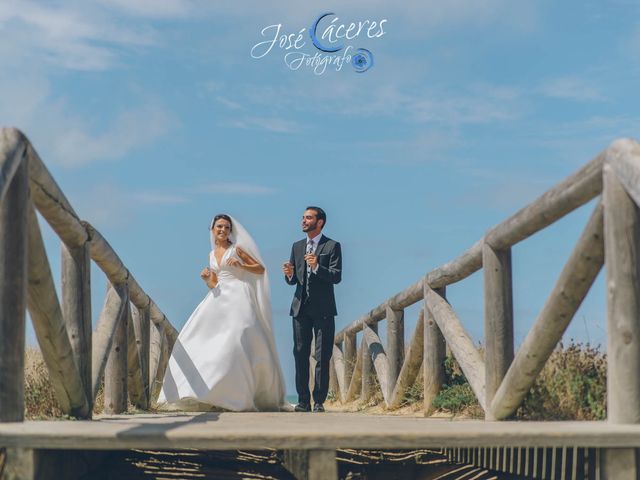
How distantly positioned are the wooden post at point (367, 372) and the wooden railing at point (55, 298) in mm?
4203

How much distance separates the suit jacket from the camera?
10297 mm

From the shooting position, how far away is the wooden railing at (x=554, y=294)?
16.7 feet

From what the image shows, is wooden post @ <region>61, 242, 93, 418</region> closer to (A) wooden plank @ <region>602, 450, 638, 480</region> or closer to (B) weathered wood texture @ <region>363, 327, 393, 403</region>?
(A) wooden plank @ <region>602, 450, 638, 480</region>

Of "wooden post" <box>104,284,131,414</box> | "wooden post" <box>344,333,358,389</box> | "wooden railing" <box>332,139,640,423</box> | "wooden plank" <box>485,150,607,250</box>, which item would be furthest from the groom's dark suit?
"wooden post" <box>344,333,358,389</box>

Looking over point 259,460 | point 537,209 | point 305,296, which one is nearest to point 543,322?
point 537,209

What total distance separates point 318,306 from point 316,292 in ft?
0.47

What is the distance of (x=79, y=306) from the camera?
22.2 ft

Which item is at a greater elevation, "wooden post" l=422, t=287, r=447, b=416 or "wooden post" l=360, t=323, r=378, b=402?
"wooden post" l=360, t=323, r=378, b=402

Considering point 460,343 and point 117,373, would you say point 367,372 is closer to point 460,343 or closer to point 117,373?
point 117,373

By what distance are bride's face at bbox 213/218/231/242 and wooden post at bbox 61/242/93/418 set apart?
352 centimetres

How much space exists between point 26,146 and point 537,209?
9.37 ft

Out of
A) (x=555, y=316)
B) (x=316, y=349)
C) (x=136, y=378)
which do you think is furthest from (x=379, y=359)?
(x=555, y=316)

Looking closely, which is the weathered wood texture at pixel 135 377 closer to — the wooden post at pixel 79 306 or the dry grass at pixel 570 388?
the wooden post at pixel 79 306

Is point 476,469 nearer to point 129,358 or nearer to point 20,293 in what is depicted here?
point 20,293
